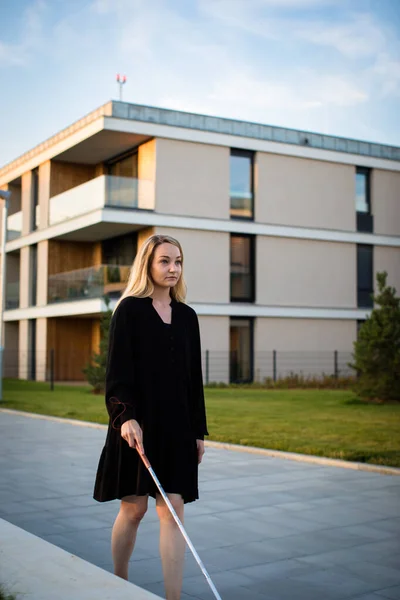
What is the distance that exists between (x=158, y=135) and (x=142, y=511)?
26.4m

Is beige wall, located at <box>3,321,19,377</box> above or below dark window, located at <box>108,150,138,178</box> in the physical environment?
below

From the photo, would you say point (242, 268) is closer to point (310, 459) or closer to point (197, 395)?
point (310, 459)

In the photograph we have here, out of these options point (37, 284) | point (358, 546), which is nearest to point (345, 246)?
point (37, 284)

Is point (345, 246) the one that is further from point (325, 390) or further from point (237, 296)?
point (325, 390)

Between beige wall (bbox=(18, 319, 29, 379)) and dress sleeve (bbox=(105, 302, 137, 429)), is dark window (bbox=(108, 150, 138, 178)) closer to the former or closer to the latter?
beige wall (bbox=(18, 319, 29, 379))

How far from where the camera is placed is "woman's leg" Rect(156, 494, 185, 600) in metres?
3.81

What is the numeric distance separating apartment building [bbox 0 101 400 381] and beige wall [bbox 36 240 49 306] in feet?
0.30

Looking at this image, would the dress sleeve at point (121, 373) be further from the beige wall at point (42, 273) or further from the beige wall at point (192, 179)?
the beige wall at point (42, 273)

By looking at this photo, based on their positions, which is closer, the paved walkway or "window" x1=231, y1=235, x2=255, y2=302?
the paved walkway

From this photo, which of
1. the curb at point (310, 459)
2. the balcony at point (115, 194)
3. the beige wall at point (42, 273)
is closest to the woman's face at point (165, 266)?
the curb at point (310, 459)

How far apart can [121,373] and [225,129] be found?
27.9 meters

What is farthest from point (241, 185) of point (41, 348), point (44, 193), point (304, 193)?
point (41, 348)

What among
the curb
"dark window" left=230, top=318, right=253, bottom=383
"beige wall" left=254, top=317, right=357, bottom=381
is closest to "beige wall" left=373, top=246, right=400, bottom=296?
"beige wall" left=254, top=317, right=357, bottom=381

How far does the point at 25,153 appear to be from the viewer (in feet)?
120
